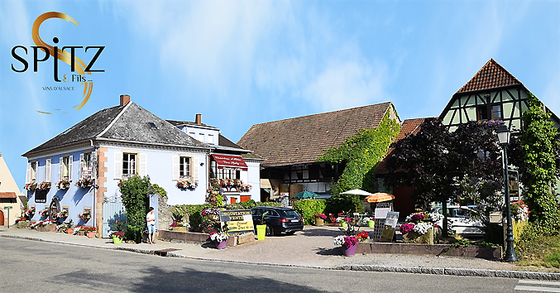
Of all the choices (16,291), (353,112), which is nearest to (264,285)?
(16,291)

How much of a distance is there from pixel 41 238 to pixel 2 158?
2095 cm

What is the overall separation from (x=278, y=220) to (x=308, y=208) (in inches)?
300

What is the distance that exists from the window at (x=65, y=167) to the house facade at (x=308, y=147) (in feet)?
49.5

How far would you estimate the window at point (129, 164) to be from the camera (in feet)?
86.7

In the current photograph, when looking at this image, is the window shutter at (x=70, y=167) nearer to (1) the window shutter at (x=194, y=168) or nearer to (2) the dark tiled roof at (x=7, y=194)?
(1) the window shutter at (x=194, y=168)

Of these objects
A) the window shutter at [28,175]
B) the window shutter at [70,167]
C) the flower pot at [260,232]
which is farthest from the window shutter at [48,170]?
the flower pot at [260,232]

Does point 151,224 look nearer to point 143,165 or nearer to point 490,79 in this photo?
point 143,165

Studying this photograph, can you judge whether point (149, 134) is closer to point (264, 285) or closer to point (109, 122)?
point (109, 122)

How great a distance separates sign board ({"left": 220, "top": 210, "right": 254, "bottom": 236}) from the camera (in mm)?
19000

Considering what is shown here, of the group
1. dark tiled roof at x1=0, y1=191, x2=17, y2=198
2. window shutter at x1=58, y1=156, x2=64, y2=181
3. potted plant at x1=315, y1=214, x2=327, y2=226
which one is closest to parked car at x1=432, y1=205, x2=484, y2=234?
potted plant at x1=315, y1=214, x2=327, y2=226

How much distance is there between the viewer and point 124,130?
27250mm

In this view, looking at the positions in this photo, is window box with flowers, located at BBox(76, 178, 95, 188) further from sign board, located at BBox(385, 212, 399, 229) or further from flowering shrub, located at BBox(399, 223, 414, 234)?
flowering shrub, located at BBox(399, 223, 414, 234)

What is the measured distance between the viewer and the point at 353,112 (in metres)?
38.0

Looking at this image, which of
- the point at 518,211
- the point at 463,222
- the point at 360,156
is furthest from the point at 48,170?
the point at 518,211
